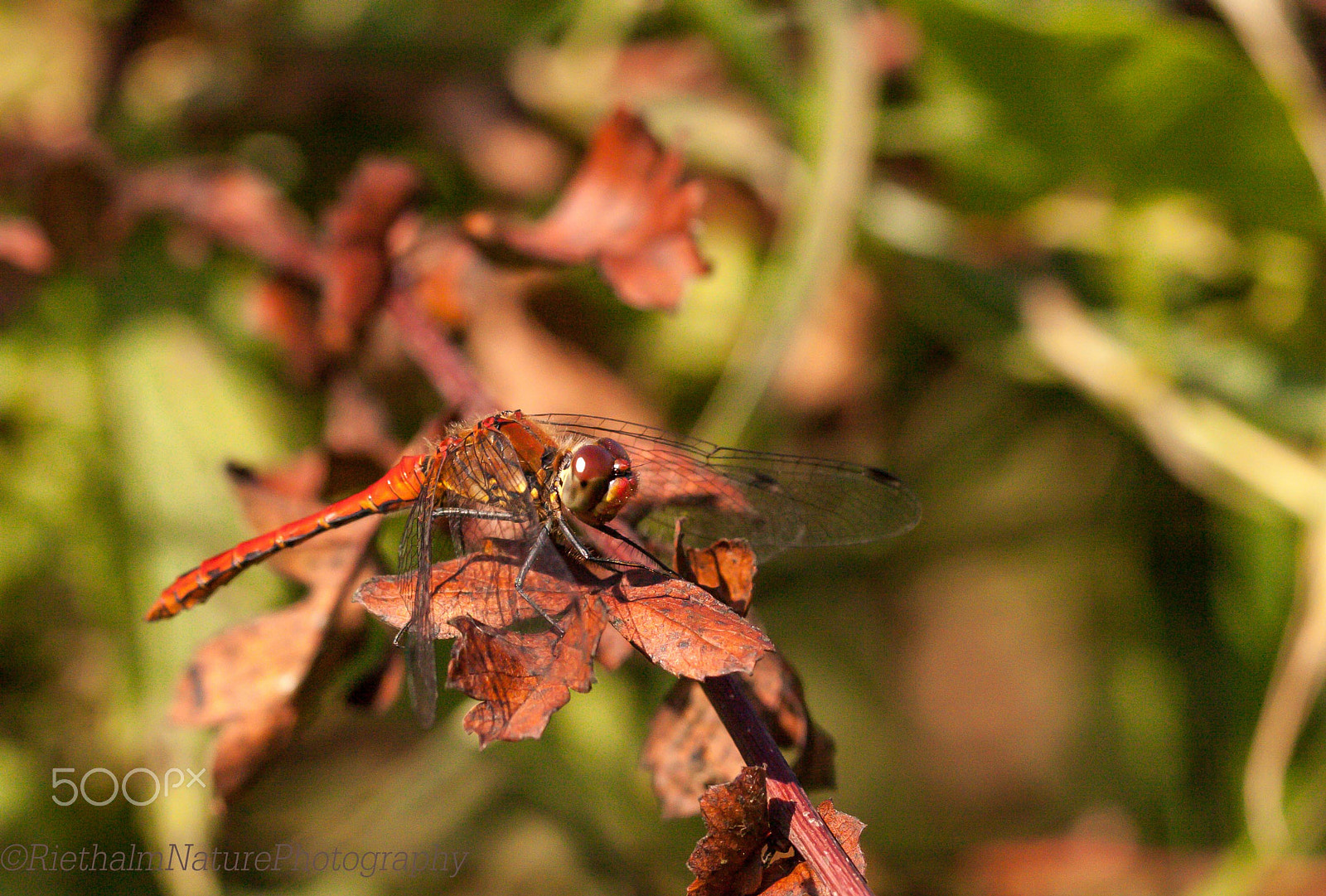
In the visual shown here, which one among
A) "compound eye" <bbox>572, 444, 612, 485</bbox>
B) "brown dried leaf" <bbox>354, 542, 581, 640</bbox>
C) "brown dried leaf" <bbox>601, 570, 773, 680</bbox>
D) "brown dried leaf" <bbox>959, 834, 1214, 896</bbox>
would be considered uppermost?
"brown dried leaf" <bbox>601, 570, 773, 680</bbox>

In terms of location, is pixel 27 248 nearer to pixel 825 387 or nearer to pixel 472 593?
pixel 472 593

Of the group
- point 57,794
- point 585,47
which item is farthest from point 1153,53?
point 57,794

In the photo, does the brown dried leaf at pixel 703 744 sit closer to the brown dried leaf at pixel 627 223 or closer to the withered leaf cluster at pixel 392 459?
the withered leaf cluster at pixel 392 459

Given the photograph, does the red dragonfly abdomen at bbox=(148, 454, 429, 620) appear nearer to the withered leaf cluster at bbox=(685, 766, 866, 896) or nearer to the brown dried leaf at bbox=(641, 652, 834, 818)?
the brown dried leaf at bbox=(641, 652, 834, 818)

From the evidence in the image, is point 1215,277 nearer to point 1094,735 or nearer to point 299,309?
point 1094,735

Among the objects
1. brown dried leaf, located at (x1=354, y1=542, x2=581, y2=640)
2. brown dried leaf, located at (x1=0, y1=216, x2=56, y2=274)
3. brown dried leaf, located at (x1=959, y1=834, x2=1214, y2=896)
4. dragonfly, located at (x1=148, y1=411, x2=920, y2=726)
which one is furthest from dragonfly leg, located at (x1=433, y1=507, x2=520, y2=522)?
brown dried leaf, located at (x1=959, y1=834, x2=1214, y2=896)
